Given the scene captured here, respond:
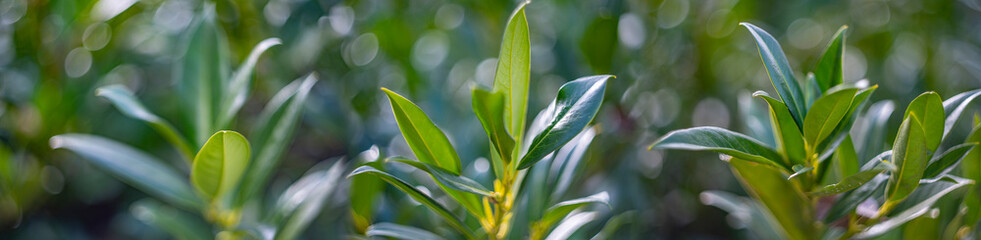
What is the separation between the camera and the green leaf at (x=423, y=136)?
0.45 meters

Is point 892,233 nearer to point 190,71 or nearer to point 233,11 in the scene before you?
point 190,71

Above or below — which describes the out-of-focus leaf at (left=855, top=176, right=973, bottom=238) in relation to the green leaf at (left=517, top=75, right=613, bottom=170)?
below

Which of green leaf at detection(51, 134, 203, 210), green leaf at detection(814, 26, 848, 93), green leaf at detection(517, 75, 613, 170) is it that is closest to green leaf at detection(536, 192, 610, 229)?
green leaf at detection(517, 75, 613, 170)

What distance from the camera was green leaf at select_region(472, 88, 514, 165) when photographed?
44cm

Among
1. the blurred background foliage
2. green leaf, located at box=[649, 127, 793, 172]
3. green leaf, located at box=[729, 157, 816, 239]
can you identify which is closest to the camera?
green leaf, located at box=[649, 127, 793, 172]

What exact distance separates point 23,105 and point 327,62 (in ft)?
1.37

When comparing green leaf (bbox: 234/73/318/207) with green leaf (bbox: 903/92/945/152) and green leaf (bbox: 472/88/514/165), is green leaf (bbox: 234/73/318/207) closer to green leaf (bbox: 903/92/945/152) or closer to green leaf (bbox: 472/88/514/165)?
green leaf (bbox: 472/88/514/165)

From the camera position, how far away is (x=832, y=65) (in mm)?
497

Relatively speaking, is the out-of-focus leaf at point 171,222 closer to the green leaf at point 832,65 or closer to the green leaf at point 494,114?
the green leaf at point 494,114

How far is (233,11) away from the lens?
0.91 metres

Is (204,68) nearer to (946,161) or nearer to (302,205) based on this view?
(302,205)

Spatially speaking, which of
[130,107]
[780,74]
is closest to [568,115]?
[780,74]

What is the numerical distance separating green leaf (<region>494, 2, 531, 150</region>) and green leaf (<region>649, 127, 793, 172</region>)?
0.11 m

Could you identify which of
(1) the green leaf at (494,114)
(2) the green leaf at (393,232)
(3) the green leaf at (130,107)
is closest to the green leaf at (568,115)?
(1) the green leaf at (494,114)
